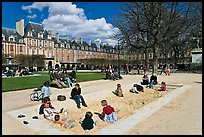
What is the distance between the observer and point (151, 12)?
29.2 metres

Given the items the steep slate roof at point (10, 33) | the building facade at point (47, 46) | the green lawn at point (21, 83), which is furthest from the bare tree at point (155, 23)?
the steep slate roof at point (10, 33)

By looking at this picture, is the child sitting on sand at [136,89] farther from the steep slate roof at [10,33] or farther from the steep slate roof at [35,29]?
the steep slate roof at [35,29]

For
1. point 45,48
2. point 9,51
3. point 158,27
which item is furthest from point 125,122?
point 45,48

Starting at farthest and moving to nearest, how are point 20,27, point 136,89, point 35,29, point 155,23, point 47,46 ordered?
1. point 47,46
2. point 35,29
3. point 20,27
4. point 155,23
5. point 136,89

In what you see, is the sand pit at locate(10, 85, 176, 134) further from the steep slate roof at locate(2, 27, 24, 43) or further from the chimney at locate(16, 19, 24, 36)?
the chimney at locate(16, 19, 24, 36)

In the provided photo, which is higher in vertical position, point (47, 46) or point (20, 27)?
point (20, 27)

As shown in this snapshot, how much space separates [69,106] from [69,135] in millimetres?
4052

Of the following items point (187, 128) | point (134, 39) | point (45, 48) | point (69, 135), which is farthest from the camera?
point (45, 48)

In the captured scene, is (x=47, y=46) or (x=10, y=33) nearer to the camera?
(x=10, y=33)

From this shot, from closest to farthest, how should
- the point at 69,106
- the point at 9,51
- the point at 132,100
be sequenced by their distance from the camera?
1. the point at 69,106
2. the point at 132,100
3. the point at 9,51

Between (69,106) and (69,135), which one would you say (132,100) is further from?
(69,135)

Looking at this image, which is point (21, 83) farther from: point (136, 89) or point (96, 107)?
point (96, 107)

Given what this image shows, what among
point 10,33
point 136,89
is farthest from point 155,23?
point 10,33


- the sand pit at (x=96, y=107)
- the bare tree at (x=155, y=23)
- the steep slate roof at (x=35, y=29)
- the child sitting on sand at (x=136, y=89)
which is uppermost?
the steep slate roof at (x=35, y=29)
